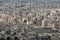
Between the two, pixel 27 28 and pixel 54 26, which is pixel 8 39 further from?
pixel 54 26

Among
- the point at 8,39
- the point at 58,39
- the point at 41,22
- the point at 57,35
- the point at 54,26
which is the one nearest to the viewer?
the point at 8,39

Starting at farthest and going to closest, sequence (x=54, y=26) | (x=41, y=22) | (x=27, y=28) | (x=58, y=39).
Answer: (x=41, y=22), (x=54, y=26), (x=27, y=28), (x=58, y=39)

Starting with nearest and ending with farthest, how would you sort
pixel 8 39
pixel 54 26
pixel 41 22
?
pixel 8 39
pixel 54 26
pixel 41 22

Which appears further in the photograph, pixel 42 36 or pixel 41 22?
pixel 41 22

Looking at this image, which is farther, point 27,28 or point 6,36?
point 27,28

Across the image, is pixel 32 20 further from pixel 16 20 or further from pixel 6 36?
pixel 6 36

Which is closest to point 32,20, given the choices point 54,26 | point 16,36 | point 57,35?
point 54,26

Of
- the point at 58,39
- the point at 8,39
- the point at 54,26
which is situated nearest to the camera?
the point at 8,39

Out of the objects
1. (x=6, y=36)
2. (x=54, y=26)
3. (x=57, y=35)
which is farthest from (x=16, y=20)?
(x=6, y=36)

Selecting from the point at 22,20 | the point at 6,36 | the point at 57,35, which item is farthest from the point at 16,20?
the point at 6,36
